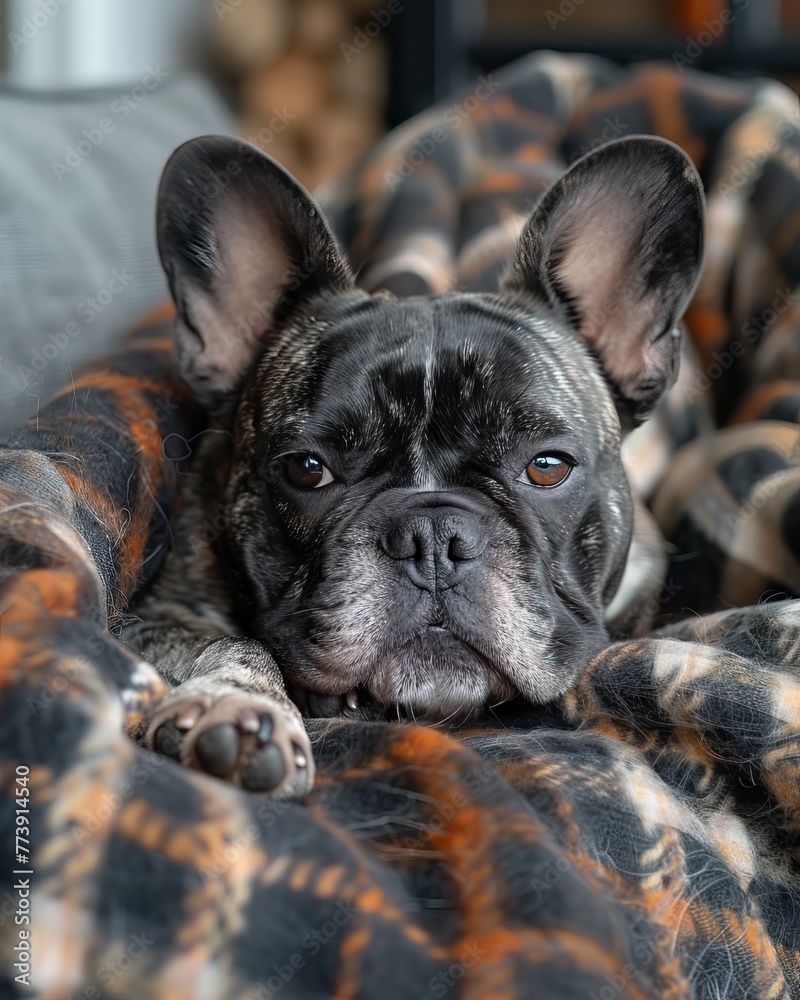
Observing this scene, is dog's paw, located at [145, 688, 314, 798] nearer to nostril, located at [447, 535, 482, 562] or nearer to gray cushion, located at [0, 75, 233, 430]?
nostril, located at [447, 535, 482, 562]

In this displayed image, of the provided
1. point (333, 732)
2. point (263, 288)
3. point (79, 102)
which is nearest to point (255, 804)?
point (333, 732)

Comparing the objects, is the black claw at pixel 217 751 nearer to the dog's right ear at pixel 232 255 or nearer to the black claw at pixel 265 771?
the black claw at pixel 265 771

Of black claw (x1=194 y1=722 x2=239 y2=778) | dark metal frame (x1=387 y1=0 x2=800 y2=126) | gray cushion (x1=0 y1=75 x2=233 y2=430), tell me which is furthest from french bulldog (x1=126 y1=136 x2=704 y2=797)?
dark metal frame (x1=387 y1=0 x2=800 y2=126)

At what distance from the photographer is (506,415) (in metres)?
1.30

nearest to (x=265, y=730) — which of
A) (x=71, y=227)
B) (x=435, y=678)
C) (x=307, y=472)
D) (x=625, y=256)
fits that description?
(x=435, y=678)

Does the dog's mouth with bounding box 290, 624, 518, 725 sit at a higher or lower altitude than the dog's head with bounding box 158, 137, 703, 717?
lower

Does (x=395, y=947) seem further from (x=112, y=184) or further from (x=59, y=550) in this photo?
(x=112, y=184)

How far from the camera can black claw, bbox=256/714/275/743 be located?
0.84 meters

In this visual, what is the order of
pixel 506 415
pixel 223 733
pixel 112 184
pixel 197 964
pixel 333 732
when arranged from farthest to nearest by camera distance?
pixel 112 184 < pixel 506 415 < pixel 333 732 < pixel 223 733 < pixel 197 964

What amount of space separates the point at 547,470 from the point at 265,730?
0.63 meters

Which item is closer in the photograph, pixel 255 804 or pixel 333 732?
pixel 255 804

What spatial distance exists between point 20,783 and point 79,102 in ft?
6.25

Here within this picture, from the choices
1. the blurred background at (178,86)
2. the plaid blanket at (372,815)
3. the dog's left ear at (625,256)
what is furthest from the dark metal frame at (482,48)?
the plaid blanket at (372,815)

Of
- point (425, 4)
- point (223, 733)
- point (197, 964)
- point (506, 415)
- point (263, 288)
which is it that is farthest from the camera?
point (425, 4)
